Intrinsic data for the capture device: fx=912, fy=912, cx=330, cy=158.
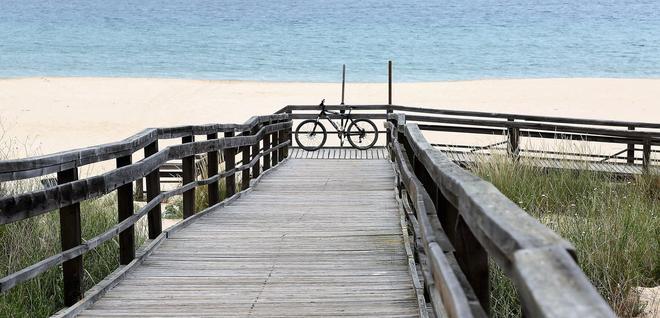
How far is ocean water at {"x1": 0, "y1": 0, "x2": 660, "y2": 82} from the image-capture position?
64.2 metres

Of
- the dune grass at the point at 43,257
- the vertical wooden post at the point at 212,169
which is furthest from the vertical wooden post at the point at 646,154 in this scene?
the dune grass at the point at 43,257

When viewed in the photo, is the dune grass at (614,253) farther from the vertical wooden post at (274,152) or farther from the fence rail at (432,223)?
the vertical wooden post at (274,152)

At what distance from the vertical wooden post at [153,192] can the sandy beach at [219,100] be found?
17799mm

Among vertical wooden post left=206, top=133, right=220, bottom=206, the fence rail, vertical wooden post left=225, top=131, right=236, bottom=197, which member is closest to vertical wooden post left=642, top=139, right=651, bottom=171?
the fence rail

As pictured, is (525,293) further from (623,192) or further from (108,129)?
(108,129)

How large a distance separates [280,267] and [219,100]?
1283 inches

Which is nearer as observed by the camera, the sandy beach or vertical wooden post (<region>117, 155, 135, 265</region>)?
vertical wooden post (<region>117, 155, 135, 265</region>)

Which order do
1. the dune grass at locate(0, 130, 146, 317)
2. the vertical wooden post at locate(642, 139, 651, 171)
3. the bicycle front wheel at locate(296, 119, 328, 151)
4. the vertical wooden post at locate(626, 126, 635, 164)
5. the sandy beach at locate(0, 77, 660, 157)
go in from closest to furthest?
the dune grass at locate(0, 130, 146, 317)
the vertical wooden post at locate(642, 139, 651, 171)
the vertical wooden post at locate(626, 126, 635, 164)
the bicycle front wheel at locate(296, 119, 328, 151)
the sandy beach at locate(0, 77, 660, 157)

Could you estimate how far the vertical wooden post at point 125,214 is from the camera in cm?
618

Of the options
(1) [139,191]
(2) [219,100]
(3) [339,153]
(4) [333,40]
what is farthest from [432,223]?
(4) [333,40]

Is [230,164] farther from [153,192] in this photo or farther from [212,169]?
[153,192]

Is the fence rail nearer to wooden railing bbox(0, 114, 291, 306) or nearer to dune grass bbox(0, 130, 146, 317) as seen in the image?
wooden railing bbox(0, 114, 291, 306)

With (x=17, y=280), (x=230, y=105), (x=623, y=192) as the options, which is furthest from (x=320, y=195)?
(x=230, y=105)

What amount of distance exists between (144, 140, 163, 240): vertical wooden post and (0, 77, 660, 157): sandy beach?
17799 mm
